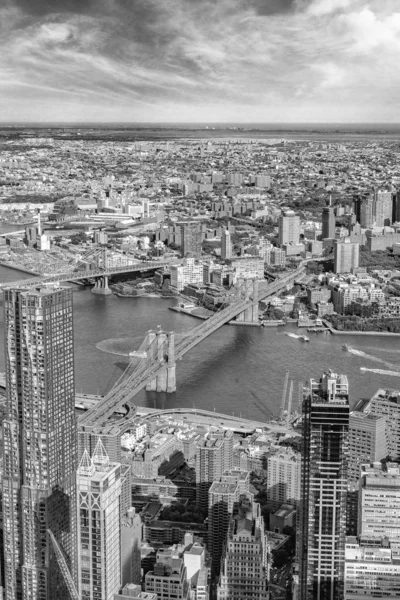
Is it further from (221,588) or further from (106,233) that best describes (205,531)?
(106,233)

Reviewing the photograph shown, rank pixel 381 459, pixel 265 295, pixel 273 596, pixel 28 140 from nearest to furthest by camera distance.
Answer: pixel 273 596 → pixel 381 459 → pixel 265 295 → pixel 28 140

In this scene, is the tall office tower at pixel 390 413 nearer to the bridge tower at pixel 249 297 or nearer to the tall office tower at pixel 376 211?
the bridge tower at pixel 249 297

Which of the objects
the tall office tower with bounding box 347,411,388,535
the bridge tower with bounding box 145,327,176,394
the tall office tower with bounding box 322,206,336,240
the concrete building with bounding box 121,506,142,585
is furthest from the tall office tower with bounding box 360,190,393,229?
the concrete building with bounding box 121,506,142,585

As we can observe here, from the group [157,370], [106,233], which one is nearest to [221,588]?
[157,370]

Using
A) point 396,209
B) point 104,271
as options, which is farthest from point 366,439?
point 396,209

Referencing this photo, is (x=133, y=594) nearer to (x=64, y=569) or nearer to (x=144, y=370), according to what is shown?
(x=64, y=569)

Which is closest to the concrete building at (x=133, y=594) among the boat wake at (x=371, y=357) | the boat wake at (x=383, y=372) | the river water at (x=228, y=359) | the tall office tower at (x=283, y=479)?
the tall office tower at (x=283, y=479)
